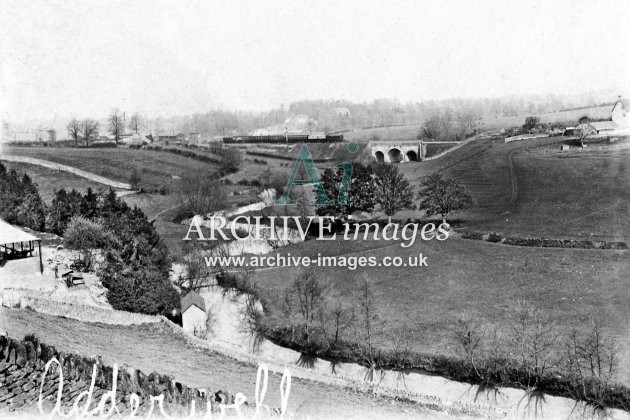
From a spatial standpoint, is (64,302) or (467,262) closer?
(64,302)

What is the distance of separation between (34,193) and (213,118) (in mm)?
18908

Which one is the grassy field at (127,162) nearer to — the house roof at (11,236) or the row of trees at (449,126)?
the house roof at (11,236)

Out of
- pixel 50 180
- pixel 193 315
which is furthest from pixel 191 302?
pixel 50 180

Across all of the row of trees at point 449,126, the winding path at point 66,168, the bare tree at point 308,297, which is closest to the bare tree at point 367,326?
the bare tree at point 308,297

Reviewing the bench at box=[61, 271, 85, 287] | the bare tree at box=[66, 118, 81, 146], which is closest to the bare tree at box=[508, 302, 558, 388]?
the bench at box=[61, 271, 85, 287]

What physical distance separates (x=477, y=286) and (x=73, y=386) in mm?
18540

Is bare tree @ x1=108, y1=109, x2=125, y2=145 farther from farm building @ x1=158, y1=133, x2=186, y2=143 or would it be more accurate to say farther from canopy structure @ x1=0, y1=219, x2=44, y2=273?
canopy structure @ x1=0, y1=219, x2=44, y2=273

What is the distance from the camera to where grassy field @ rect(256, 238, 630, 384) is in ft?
68.8

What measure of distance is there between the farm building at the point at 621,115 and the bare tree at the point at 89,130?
4007 centimetres

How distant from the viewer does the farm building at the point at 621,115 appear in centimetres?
2548

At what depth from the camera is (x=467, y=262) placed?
27391mm

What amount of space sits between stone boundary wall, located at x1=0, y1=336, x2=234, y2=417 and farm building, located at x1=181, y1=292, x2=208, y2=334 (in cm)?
973

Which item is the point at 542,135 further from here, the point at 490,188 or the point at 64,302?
the point at 64,302

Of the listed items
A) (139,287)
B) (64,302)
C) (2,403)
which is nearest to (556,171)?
(139,287)
